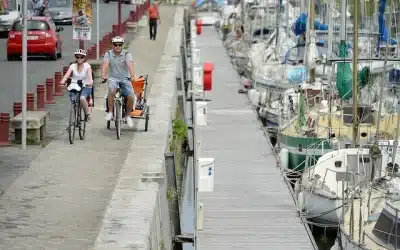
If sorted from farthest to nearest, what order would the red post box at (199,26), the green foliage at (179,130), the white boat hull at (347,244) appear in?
the red post box at (199,26) → the green foliage at (179,130) → the white boat hull at (347,244)

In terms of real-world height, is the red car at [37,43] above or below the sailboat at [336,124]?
above

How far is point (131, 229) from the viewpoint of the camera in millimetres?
14727

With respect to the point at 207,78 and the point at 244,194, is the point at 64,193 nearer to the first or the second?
the point at 244,194

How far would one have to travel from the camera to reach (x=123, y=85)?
23562 mm

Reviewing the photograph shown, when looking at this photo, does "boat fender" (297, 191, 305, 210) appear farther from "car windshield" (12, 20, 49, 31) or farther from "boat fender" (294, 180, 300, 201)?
"car windshield" (12, 20, 49, 31)

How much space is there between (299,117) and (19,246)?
16.2 metres

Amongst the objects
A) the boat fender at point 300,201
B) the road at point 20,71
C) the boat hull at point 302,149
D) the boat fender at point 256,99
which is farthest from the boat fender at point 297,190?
the boat fender at point 256,99

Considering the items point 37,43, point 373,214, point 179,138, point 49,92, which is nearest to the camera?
point 373,214

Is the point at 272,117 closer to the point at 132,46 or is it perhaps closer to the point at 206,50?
the point at 132,46

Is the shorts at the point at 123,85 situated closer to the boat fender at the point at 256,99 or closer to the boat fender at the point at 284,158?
the boat fender at the point at 284,158

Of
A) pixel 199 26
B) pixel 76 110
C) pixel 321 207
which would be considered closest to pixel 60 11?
pixel 199 26

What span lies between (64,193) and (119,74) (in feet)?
19.0

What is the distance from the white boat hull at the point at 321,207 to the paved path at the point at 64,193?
10.1ft

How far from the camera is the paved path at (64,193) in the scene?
600 inches
